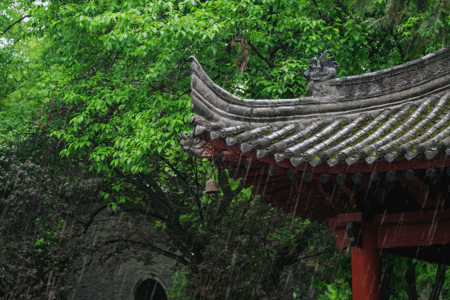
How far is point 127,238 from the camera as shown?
11.8 m

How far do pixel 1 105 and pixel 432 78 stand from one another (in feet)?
42.0

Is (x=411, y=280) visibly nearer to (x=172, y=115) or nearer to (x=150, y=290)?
(x=172, y=115)

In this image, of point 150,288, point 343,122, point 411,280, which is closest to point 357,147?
point 343,122

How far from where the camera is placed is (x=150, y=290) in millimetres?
17703

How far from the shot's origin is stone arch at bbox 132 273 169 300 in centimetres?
1670

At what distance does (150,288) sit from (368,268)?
1434cm

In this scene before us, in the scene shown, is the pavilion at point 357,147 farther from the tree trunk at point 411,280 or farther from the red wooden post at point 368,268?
the tree trunk at point 411,280

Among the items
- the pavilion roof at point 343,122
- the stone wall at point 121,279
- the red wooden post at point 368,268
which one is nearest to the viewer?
the pavilion roof at point 343,122

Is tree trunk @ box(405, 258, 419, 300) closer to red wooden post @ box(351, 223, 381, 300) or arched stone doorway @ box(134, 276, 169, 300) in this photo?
red wooden post @ box(351, 223, 381, 300)

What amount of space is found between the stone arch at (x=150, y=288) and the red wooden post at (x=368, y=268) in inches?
493

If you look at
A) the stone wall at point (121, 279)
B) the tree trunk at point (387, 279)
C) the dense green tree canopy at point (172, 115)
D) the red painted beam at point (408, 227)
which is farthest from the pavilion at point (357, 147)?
the stone wall at point (121, 279)

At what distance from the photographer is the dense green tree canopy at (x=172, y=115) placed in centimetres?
892

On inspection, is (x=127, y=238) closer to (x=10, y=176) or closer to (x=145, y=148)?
(x=10, y=176)

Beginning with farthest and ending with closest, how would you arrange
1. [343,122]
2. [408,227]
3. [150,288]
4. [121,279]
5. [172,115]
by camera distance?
1. [150,288]
2. [121,279]
3. [172,115]
4. [343,122]
5. [408,227]
